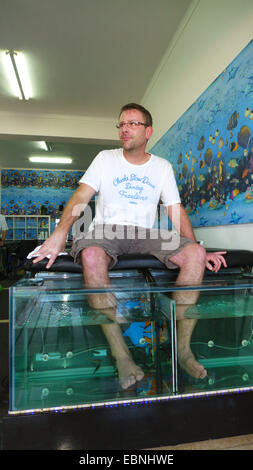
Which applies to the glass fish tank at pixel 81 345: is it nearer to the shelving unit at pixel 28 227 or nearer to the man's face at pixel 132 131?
the man's face at pixel 132 131

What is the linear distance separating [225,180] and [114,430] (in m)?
1.60

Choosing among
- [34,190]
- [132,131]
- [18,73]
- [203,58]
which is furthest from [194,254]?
[34,190]

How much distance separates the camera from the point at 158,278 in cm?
165

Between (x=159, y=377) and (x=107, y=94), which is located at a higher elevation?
(x=107, y=94)

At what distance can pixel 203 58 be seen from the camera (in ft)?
7.97

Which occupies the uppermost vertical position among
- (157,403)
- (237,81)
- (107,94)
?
(107,94)

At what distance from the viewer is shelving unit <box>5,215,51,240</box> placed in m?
8.71

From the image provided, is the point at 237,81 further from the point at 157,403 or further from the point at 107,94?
the point at 107,94

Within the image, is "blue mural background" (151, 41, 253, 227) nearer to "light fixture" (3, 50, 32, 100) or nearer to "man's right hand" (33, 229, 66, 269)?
"man's right hand" (33, 229, 66, 269)

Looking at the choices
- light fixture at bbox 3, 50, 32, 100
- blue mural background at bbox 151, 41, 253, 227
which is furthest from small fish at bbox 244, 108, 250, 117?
light fixture at bbox 3, 50, 32, 100

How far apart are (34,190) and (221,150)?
768cm

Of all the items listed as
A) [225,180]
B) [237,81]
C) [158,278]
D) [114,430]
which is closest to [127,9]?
[237,81]

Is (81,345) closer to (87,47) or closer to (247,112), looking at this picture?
(247,112)
